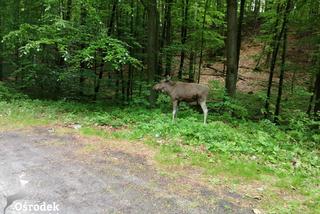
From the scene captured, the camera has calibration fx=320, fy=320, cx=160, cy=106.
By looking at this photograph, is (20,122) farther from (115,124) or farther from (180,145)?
(180,145)

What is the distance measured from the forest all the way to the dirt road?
2.65ft

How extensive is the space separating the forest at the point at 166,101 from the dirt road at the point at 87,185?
2.65 feet

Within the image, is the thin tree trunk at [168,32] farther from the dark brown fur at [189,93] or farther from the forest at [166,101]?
the dark brown fur at [189,93]

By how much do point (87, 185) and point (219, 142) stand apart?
3.53 meters

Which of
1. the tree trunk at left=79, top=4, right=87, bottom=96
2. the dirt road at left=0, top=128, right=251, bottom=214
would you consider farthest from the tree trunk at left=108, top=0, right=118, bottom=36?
the dirt road at left=0, top=128, right=251, bottom=214

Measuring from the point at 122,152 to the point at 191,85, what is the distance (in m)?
3.79

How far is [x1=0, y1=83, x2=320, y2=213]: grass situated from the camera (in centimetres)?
556

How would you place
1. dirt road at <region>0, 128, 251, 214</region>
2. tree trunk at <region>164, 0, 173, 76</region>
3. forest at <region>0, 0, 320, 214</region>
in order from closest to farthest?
dirt road at <region>0, 128, 251, 214</region>, forest at <region>0, 0, 320, 214</region>, tree trunk at <region>164, 0, 173, 76</region>

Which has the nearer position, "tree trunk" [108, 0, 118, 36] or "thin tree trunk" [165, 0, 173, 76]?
"tree trunk" [108, 0, 118, 36]

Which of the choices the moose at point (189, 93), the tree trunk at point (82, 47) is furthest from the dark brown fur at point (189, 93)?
the tree trunk at point (82, 47)

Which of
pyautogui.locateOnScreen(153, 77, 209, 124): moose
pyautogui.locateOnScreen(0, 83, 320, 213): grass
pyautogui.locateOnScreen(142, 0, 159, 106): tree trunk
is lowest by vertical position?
pyautogui.locateOnScreen(0, 83, 320, 213): grass

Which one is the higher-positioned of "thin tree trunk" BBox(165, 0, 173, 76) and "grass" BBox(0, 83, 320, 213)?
"thin tree trunk" BBox(165, 0, 173, 76)

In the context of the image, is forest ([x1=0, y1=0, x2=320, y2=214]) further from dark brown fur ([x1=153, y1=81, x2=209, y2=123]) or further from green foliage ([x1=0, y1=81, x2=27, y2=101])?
dark brown fur ([x1=153, y1=81, x2=209, y2=123])

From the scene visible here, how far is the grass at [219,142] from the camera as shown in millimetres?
5562
